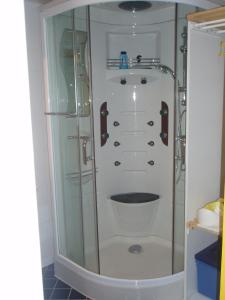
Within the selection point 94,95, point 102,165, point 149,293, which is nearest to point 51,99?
point 94,95

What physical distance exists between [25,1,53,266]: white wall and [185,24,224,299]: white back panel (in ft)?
5.21

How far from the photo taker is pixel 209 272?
6.10ft

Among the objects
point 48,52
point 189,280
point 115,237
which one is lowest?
point 115,237

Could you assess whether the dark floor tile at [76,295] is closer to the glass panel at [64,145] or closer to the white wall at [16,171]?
the glass panel at [64,145]

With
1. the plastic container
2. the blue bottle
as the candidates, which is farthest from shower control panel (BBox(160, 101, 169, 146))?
the plastic container

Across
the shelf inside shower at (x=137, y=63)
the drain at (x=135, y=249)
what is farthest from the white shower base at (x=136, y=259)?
the shelf inside shower at (x=137, y=63)

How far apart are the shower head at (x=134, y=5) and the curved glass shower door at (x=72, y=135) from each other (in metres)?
0.50

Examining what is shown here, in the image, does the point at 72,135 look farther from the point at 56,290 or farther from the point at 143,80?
the point at 56,290

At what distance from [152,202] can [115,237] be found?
1.82 feet

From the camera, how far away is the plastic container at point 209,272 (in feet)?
6.03

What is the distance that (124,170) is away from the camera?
3.49 m

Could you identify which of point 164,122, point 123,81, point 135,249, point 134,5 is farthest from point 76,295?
point 134,5

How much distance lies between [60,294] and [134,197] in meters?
1.24

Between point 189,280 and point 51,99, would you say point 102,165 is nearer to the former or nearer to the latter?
point 51,99
